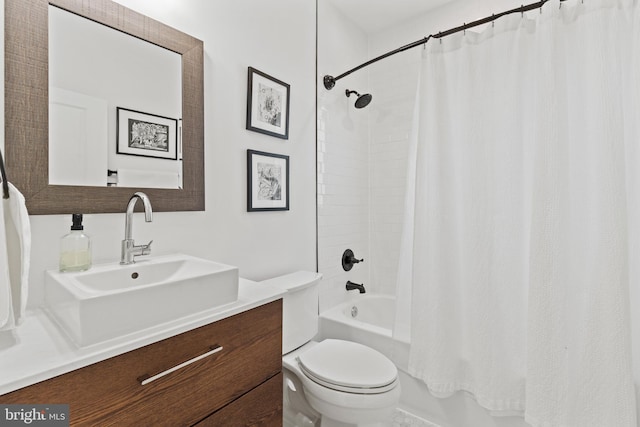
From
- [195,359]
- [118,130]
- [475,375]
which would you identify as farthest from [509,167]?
[118,130]

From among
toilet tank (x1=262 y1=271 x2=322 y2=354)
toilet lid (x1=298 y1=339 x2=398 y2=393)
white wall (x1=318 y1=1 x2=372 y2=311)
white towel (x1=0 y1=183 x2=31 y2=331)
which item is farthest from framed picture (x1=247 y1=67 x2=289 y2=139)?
toilet lid (x1=298 y1=339 x2=398 y2=393)

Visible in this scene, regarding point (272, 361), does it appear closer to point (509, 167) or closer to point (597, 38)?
point (509, 167)

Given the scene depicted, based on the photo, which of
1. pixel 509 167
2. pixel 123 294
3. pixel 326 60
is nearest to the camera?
pixel 123 294

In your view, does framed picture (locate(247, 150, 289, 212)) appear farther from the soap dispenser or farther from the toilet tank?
the soap dispenser

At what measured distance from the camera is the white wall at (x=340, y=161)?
2158mm

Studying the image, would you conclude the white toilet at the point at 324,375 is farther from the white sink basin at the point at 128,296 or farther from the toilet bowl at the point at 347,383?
the white sink basin at the point at 128,296

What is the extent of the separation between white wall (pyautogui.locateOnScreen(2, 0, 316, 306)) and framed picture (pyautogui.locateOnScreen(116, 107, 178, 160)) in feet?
0.53

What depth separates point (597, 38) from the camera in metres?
1.26

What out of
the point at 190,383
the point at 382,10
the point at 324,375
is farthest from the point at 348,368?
the point at 382,10

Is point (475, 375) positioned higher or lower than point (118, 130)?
lower

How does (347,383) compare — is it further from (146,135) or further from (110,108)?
(110,108)

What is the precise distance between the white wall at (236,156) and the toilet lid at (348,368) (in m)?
0.48

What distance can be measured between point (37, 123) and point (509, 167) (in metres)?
1.77

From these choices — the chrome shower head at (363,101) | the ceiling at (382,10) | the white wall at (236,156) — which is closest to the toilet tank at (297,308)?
the white wall at (236,156)
